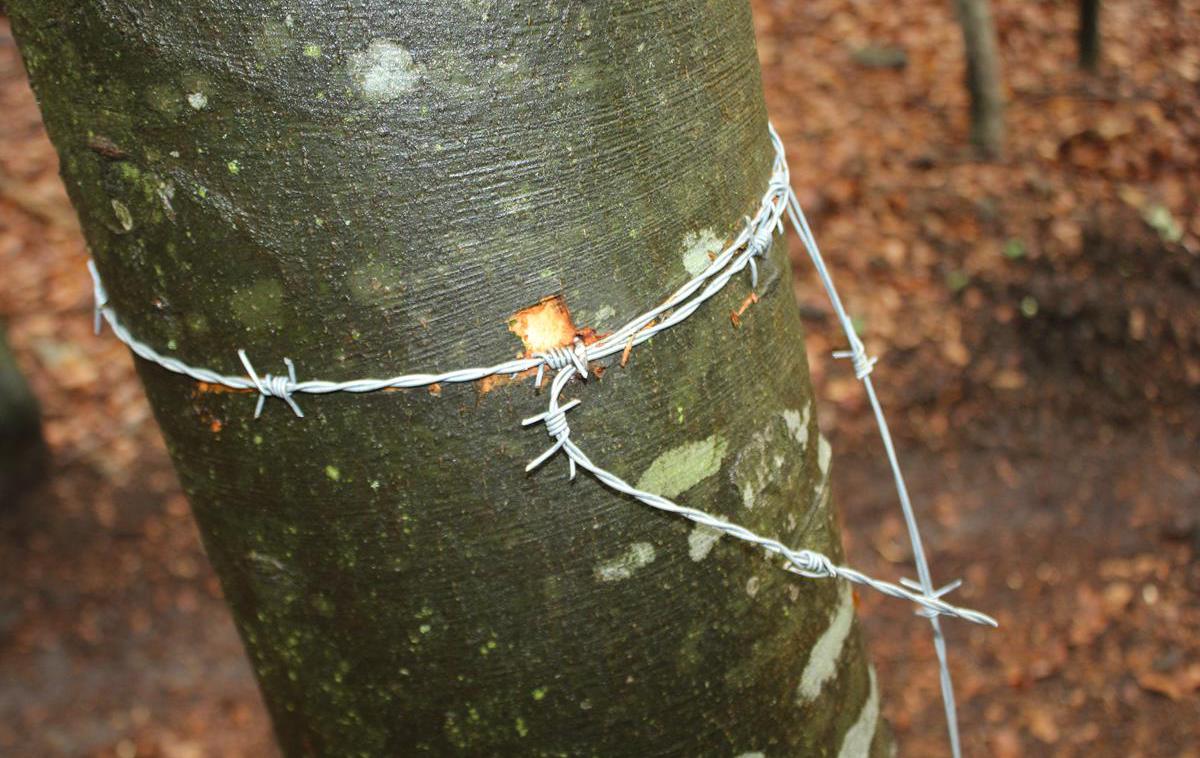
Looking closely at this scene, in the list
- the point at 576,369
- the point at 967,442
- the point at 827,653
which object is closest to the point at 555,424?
the point at 576,369

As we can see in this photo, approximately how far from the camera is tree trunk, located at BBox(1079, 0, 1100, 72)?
5.43 m

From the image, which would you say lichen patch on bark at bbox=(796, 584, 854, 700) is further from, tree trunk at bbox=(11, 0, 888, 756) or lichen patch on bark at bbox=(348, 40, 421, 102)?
Result: lichen patch on bark at bbox=(348, 40, 421, 102)

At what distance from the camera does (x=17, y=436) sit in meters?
4.49

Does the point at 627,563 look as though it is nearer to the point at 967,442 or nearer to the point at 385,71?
the point at 385,71

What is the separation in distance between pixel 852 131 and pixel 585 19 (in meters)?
5.12

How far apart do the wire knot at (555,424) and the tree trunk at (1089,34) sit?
18.4ft

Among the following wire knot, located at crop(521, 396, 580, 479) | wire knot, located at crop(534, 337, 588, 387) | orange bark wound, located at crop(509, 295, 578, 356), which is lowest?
wire knot, located at crop(521, 396, 580, 479)

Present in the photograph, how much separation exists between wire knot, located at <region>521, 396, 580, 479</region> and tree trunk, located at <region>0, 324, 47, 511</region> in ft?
14.2

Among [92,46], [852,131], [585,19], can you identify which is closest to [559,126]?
[585,19]

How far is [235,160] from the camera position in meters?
0.92

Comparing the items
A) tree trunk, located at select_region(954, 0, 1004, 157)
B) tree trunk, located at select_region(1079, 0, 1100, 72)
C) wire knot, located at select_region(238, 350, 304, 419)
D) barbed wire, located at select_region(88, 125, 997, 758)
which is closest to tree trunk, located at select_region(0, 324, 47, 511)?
barbed wire, located at select_region(88, 125, 997, 758)

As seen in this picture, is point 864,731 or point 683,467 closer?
point 683,467

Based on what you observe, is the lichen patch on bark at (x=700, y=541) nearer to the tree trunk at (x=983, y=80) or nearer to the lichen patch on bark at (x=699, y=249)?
the lichen patch on bark at (x=699, y=249)

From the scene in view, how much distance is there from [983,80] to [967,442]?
2069 mm
